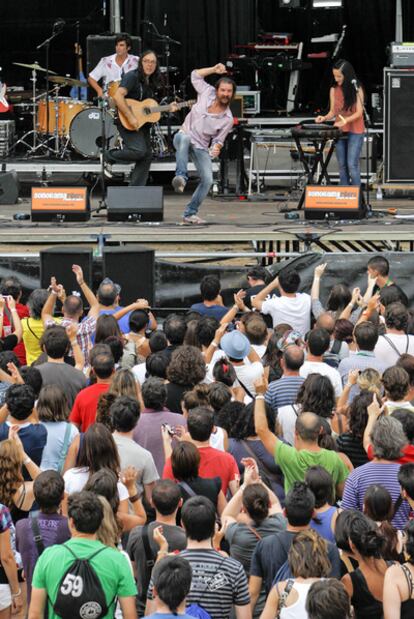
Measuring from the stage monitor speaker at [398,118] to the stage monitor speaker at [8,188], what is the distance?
4.25 meters

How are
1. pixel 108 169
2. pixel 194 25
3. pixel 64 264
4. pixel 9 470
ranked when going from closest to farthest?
pixel 9 470, pixel 64 264, pixel 108 169, pixel 194 25

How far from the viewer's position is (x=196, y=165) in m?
12.9

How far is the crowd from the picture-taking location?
4.72 meters

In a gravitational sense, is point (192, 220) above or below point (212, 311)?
above

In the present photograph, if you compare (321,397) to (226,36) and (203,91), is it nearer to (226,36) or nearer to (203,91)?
(203,91)

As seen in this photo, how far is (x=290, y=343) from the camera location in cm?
777

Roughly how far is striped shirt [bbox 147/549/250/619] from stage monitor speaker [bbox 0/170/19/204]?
10362 mm

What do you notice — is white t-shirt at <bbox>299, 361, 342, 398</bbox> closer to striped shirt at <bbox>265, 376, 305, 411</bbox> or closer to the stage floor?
striped shirt at <bbox>265, 376, 305, 411</bbox>

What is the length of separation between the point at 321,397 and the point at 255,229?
6036mm

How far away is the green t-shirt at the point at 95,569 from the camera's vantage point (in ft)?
15.4

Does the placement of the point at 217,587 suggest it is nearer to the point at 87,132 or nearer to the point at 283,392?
the point at 283,392

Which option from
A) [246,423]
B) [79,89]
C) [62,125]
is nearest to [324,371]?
[246,423]

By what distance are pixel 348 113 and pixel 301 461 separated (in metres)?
7.83

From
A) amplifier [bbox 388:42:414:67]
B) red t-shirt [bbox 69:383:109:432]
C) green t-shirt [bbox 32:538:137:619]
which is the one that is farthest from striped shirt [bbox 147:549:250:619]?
amplifier [bbox 388:42:414:67]
